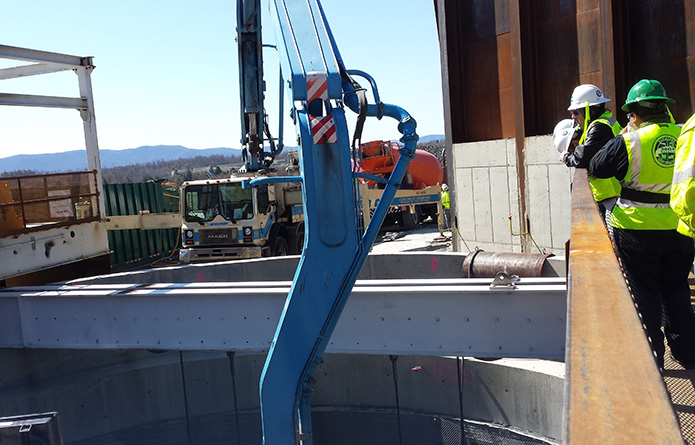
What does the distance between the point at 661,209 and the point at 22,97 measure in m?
7.42

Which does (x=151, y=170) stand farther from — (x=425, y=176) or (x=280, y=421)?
(x=280, y=421)

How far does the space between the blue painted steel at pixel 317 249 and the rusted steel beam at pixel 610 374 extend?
219 cm

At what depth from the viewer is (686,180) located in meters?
2.86

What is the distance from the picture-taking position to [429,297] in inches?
221

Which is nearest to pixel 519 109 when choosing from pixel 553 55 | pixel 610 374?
pixel 553 55

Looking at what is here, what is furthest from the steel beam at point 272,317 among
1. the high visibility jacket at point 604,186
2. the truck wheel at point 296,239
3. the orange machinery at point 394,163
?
the orange machinery at point 394,163

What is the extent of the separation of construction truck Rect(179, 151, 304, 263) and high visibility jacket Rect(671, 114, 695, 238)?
12.8 metres

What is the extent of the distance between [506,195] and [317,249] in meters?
7.21

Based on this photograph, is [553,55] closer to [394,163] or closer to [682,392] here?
[682,392]

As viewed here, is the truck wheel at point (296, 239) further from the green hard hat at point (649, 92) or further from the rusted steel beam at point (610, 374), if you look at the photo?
the rusted steel beam at point (610, 374)

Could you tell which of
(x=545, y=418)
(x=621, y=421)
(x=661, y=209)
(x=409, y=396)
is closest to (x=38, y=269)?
(x=409, y=396)

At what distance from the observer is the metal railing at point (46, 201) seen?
794 cm

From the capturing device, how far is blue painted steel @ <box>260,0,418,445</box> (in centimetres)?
430

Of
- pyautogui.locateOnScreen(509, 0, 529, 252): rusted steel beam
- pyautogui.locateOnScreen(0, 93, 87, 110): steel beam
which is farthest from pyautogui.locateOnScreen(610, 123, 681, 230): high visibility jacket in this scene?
pyautogui.locateOnScreen(0, 93, 87, 110): steel beam
